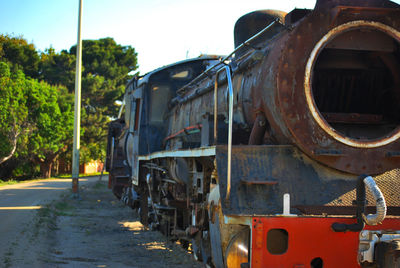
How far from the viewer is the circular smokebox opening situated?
4355 mm

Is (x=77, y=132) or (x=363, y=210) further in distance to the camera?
(x=77, y=132)

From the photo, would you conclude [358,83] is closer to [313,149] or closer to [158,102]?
[313,149]

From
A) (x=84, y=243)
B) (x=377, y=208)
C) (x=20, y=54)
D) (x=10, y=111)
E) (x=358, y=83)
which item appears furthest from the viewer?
(x=20, y=54)

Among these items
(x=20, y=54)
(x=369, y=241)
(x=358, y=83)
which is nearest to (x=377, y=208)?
(x=369, y=241)

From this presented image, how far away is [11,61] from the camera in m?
39.0

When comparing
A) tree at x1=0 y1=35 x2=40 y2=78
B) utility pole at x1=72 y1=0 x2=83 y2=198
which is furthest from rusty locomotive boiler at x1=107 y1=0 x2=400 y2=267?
tree at x1=0 y1=35 x2=40 y2=78

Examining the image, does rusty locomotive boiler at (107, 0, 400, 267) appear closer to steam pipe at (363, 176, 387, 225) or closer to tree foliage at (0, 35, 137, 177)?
steam pipe at (363, 176, 387, 225)

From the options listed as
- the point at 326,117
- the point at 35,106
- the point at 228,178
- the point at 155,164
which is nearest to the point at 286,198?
the point at 228,178

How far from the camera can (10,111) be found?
27.8 m

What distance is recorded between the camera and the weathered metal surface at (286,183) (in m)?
4.19

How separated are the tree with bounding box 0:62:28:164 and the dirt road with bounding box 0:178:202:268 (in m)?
16.4

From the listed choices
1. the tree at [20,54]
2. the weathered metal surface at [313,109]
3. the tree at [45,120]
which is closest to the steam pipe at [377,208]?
the weathered metal surface at [313,109]

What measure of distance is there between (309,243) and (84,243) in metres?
5.75

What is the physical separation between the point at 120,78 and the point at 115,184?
32.1m
